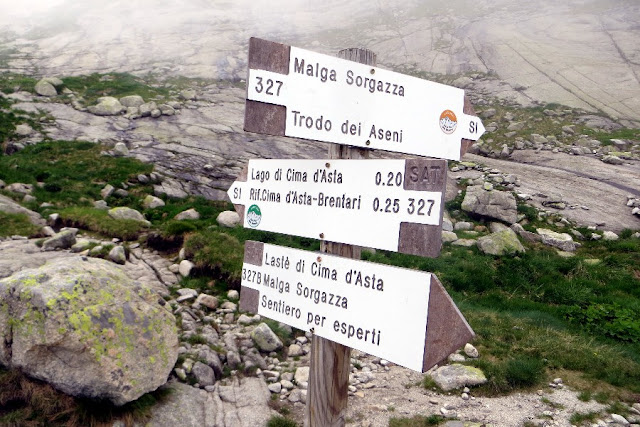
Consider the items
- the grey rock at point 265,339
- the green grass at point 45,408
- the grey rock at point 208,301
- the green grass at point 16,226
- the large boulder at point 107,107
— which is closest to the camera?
the green grass at point 45,408

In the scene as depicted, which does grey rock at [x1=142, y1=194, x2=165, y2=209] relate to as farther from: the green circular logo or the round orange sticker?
the round orange sticker

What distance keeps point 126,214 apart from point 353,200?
1069cm

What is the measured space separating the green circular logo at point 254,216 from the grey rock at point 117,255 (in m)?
6.37

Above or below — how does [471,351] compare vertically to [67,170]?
below

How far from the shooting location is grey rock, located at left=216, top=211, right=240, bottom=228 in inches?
503

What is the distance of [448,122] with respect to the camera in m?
3.55

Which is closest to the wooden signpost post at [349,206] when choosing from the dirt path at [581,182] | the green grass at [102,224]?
the green grass at [102,224]

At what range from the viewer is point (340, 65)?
11.1ft

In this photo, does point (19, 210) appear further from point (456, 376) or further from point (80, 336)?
point (456, 376)

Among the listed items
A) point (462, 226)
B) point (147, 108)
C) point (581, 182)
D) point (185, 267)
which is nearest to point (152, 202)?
point (185, 267)

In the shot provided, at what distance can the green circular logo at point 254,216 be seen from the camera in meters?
3.93

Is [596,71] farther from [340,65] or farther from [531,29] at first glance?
[340,65]

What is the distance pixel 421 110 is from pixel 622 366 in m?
6.38

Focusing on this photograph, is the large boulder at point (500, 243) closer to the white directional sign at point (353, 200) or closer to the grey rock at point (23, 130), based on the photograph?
the white directional sign at point (353, 200)
